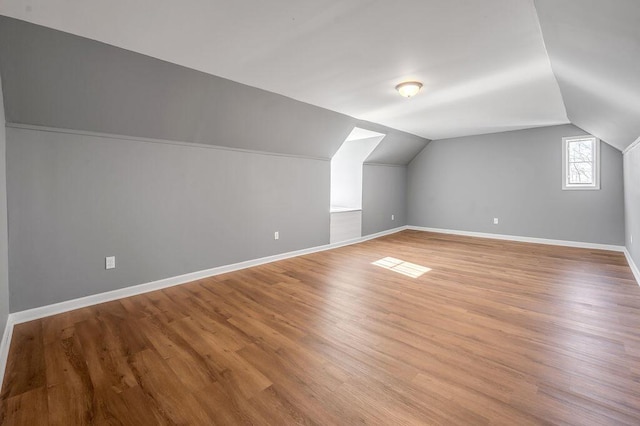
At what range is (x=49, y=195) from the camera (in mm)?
2553

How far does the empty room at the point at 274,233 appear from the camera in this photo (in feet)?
5.23

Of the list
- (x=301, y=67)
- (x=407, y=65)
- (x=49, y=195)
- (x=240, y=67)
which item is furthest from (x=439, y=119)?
(x=49, y=195)

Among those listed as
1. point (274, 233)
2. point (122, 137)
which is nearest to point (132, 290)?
point (122, 137)

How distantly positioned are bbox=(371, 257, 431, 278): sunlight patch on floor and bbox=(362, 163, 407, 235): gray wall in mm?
1786

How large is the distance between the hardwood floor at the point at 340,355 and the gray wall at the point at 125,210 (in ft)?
1.18

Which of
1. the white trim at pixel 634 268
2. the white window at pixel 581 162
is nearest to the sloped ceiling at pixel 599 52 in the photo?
the white trim at pixel 634 268

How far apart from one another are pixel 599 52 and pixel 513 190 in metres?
4.59

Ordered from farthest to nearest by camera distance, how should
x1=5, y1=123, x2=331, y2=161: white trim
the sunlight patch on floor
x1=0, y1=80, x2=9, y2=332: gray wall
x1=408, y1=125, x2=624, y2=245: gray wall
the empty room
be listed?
x1=408, y1=125, x2=624, y2=245: gray wall, the sunlight patch on floor, x1=5, y1=123, x2=331, y2=161: white trim, x1=0, y1=80, x2=9, y2=332: gray wall, the empty room

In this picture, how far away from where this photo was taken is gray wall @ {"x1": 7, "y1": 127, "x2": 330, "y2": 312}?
247 centimetres

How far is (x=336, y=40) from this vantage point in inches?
85.4

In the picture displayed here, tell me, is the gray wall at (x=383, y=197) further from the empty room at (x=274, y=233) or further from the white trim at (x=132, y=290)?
the white trim at (x=132, y=290)

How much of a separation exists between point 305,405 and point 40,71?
3084mm

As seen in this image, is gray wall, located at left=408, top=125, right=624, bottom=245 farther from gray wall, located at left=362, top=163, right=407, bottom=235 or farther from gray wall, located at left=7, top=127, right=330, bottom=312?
gray wall, located at left=7, top=127, right=330, bottom=312

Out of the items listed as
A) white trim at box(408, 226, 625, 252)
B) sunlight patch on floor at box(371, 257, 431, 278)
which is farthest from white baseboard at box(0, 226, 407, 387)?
white trim at box(408, 226, 625, 252)
